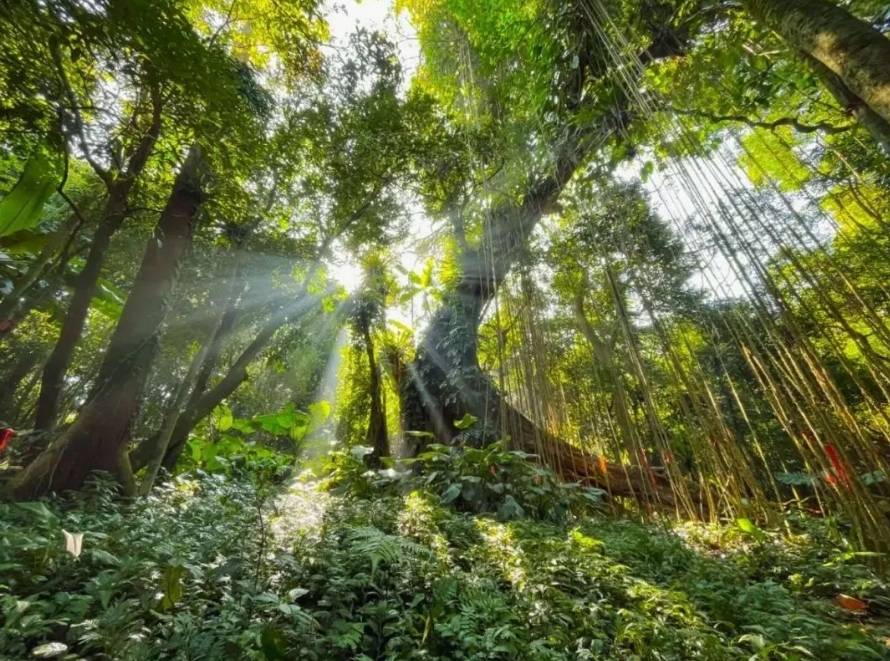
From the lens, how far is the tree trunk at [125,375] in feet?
7.64

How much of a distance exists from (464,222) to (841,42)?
161 inches

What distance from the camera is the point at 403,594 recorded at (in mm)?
1267

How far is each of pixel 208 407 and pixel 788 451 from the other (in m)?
7.08

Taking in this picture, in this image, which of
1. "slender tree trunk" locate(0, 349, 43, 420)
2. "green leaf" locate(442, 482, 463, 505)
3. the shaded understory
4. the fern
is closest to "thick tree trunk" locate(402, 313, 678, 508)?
"green leaf" locate(442, 482, 463, 505)

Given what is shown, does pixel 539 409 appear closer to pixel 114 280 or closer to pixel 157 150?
pixel 157 150

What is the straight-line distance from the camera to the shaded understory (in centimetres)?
91

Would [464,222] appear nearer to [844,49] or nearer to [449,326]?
[449,326]

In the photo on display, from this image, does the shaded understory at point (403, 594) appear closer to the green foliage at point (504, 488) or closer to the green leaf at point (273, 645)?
the green leaf at point (273, 645)

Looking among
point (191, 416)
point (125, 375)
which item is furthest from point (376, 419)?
point (125, 375)

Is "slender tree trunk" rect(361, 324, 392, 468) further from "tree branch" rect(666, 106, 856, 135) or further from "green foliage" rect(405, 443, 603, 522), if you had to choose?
"tree branch" rect(666, 106, 856, 135)

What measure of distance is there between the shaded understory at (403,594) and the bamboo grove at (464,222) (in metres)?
0.42

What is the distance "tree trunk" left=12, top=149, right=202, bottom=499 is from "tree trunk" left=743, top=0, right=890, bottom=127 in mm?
3562

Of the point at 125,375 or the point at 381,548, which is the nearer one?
the point at 381,548

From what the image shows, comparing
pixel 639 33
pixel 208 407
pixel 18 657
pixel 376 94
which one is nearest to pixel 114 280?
pixel 208 407
